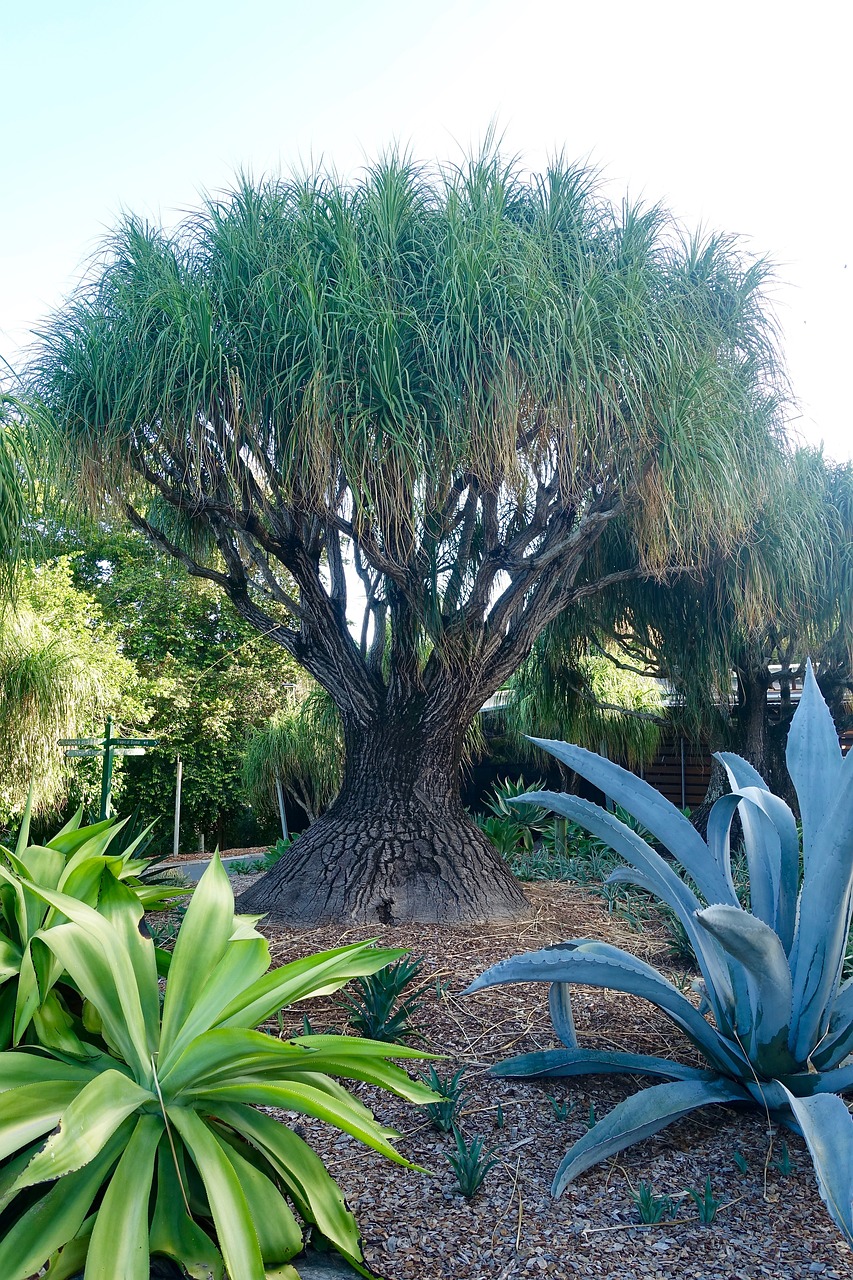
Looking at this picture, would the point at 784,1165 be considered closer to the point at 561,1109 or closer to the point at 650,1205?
the point at 650,1205

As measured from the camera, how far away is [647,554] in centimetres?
589

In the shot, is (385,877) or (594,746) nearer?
(385,877)

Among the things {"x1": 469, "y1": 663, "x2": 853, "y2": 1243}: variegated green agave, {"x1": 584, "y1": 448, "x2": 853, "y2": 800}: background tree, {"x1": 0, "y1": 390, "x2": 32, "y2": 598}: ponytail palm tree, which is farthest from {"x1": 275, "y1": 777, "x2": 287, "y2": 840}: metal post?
{"x1": 469, "y1": 663, "x2": 853, "y2": 1243}: variegated green agave

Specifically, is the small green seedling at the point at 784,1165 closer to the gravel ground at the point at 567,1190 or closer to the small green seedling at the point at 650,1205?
the gravel ground at the point at 567,1190

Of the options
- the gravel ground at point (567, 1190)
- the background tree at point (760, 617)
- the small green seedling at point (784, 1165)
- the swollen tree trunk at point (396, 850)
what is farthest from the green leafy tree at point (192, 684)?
the small green seedling at point (784, 1165)

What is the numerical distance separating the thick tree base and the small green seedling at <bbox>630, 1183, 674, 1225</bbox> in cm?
248

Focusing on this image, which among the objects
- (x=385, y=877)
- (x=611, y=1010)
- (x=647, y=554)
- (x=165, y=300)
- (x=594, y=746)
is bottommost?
(x=611, y=1010)

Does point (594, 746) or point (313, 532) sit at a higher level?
point (313, 532)

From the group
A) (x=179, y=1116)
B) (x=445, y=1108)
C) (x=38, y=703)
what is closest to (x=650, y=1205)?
(x=445, y=1108)

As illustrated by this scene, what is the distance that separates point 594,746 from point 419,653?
517 centimetres

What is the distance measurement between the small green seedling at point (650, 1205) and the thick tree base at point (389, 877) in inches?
97.8

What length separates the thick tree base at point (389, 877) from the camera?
15.3ft

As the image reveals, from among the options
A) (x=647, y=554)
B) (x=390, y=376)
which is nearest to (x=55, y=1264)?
(x=390, y=376)

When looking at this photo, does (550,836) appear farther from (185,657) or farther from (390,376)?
(185,657)
